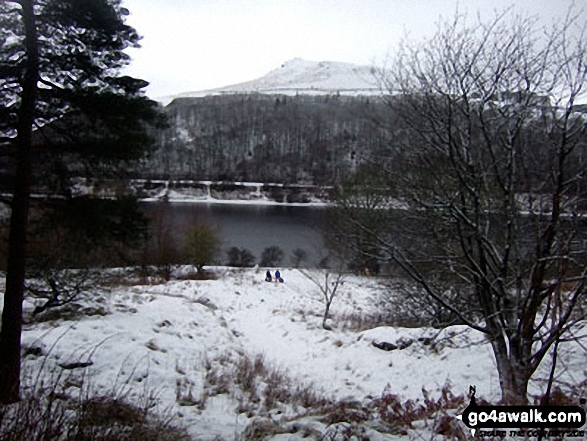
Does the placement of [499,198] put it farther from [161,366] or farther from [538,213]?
[161,366]

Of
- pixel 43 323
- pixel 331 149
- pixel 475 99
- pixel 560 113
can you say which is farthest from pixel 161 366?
pixel 331 149

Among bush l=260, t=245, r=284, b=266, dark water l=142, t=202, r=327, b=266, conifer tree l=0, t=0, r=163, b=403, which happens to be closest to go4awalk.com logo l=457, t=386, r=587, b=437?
conifer tree l=0, t=0, r=163, b=403

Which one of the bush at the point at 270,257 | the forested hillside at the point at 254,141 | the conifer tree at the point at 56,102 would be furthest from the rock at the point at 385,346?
the forested hillside at the point at 254,141

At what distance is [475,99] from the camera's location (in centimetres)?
446

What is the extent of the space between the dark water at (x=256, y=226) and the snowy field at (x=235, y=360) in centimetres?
1307

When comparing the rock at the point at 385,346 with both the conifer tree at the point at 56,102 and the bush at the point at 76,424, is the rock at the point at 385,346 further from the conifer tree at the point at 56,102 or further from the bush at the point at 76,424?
the conifer tree at the point at 56,102

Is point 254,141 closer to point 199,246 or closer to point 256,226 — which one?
point 256,226

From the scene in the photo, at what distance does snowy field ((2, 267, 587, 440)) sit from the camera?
552 centimetres

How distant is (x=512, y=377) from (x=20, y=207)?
6740 mm

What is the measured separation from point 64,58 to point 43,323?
593cm

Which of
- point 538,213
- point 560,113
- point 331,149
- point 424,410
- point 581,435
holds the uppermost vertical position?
point 331,149

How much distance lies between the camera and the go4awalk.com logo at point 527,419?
290 centimetres

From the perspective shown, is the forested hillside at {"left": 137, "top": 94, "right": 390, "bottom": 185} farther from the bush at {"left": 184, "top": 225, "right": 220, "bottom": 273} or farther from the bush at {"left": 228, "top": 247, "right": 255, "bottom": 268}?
the bush at {"left": 184, "top": 225, "right": 220, "bottom": 273}

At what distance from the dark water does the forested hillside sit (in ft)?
80.7
